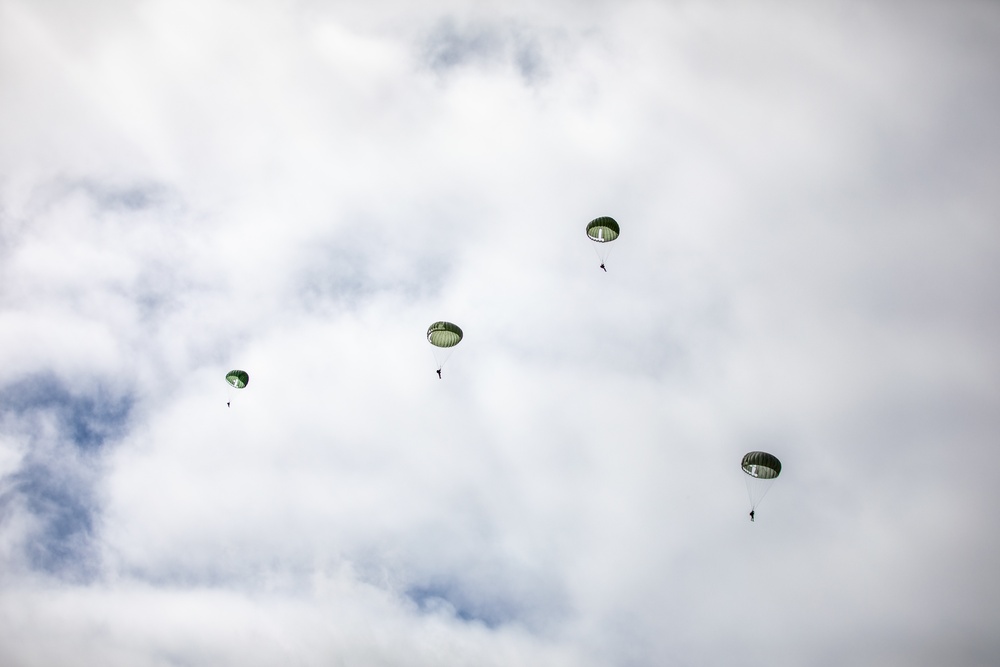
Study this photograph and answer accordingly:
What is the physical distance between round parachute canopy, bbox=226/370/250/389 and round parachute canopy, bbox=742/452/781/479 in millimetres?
50295

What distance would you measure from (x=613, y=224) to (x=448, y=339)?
19017mm

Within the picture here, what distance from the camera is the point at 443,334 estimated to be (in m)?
75.1

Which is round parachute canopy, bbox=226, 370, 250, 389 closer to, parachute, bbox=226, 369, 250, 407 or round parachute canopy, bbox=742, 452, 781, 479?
parachute, bbox=226, 369, 250, 407

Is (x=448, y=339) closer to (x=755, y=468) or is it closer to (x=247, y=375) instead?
(x=247, y=375)

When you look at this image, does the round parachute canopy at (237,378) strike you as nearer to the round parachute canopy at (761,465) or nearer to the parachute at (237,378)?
the parachute at (237,378)

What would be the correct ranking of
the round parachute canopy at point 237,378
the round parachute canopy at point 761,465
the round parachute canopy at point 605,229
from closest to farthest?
1. the round parachute canopy at point 761,465
2. the round parachute canopy at point 605,229
3. the round parachute canopy at point 237,378

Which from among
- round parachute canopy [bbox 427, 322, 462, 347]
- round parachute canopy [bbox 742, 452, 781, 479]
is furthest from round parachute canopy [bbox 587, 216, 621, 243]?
→ round parachute canopy [bbox 742, 452, 781, 479]

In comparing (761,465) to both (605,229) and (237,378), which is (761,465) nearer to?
(605,229)

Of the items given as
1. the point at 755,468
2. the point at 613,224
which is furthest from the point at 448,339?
the point at 755,468

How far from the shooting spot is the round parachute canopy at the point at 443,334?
74.8 m

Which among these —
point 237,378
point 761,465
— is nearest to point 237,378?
point 237,378

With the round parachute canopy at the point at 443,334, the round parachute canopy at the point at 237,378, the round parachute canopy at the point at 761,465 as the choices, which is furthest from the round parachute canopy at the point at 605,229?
the round parachute canopy at the point at 237,378

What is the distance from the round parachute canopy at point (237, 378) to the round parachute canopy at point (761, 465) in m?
50.3

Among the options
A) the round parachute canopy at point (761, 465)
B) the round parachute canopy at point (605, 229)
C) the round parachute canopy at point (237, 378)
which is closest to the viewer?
the round parachute canopy at point (761, 465)
